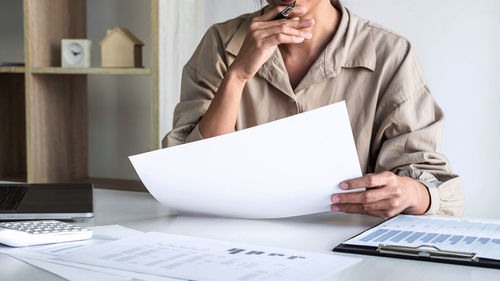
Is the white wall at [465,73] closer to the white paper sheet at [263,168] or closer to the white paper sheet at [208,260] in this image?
the white paper sheet at [263,168]

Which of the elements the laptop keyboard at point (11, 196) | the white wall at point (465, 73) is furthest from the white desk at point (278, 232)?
the white wall at point (465, 73)

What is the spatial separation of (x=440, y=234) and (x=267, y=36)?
0.57 metres

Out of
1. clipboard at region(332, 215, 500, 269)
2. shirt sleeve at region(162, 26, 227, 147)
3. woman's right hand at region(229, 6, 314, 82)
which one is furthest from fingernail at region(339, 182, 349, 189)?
shirt sleeve at region(162, 26, 227, 147)

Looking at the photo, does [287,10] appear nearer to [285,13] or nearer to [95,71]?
[285,13]

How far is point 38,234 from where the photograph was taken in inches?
35.9

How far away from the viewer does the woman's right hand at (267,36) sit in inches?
50.1

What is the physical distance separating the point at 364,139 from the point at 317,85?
17 centimetres

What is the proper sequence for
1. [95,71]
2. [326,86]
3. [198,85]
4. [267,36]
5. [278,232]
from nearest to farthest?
[278,232] < [267,36] < [326,86] < [198,85] < [95,71]

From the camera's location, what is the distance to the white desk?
0.77 metres

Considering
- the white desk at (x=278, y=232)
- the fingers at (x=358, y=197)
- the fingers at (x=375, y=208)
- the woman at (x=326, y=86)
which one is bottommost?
the white desk at (x=278, y=232)

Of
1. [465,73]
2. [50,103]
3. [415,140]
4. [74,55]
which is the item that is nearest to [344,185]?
[415,140]

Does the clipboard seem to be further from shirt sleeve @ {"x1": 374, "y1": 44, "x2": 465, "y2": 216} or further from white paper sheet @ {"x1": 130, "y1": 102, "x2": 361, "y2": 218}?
shirt sleeve @ {"x1": 374, "y1": 44, "x2": 465, "y2": 216}

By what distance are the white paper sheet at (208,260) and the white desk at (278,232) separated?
0.04 m

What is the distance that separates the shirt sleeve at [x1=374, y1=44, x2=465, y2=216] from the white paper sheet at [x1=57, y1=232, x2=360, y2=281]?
45 cm
